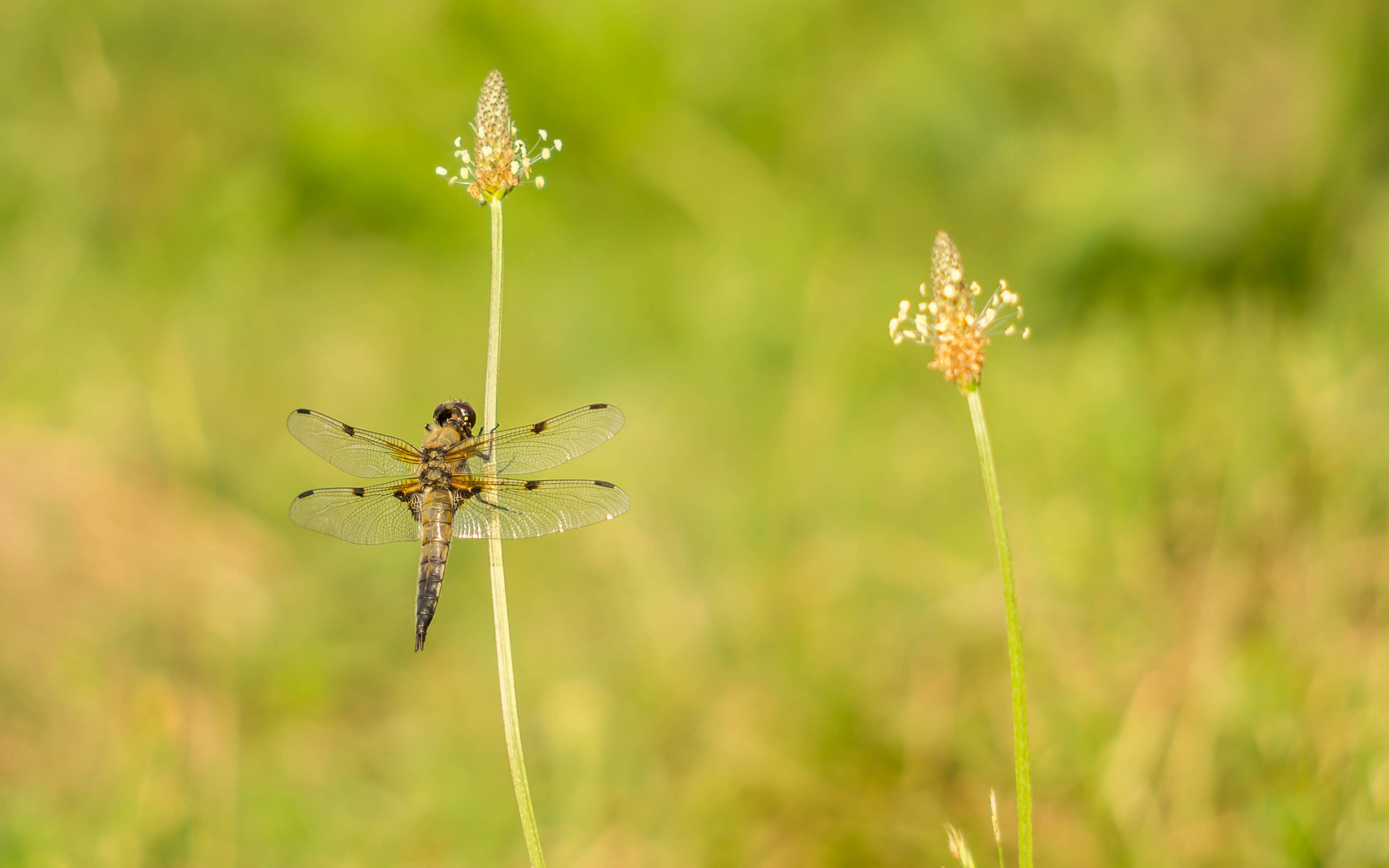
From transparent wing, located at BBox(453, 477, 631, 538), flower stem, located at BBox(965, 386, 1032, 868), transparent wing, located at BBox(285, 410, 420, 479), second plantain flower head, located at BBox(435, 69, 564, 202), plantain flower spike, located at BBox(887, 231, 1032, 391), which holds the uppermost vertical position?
transparent wing, located at BBox(285, 410, 420, 479)

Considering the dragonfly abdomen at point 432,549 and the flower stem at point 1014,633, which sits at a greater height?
the dragonfly abdomen at point 432,549

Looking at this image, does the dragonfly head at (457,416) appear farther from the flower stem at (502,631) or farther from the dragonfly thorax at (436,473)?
the flower stem at (502,631)

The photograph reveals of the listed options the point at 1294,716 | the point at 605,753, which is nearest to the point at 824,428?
the point at 605,753

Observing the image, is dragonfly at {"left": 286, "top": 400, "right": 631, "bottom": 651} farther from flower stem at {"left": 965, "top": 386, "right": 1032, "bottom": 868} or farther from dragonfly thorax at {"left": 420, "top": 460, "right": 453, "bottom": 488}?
flower stem at {"left": 965, "top": 386, "right": 1032, "bottom": 868}

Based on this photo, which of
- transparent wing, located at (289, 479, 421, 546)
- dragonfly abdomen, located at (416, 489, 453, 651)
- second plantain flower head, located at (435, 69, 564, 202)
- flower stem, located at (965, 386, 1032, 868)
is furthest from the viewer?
transparent wing, located at (289, 479, 421, 546)

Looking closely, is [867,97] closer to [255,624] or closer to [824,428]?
[824,428]

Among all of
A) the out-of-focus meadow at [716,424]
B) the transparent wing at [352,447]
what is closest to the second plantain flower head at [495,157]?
the transparent wing at [352,447]

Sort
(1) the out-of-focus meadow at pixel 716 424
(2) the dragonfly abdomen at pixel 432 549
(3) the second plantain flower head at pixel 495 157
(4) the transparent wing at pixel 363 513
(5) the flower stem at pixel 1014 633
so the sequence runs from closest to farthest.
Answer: (5) the flower stem at pixel 1014 633
(3) the second plantain flower head at pixel 495 157
(2) the dragonfly abdomen at pixel 432 549
(4) the transparent wing at pixel 363 513
(1) the out-of-focus meadow at pixel 716 424

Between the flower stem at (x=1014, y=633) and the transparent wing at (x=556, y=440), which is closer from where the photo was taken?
the flower stem at (x=1014, y=633)

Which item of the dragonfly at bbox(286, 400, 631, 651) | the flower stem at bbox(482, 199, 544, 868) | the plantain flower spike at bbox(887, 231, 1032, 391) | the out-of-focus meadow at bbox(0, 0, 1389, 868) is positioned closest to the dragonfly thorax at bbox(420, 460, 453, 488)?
the dragonfly at bbox(286, 400, 631, 651)
